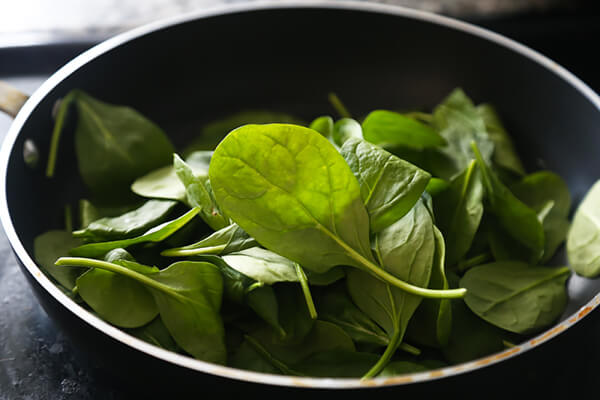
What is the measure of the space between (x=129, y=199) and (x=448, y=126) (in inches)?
15.5

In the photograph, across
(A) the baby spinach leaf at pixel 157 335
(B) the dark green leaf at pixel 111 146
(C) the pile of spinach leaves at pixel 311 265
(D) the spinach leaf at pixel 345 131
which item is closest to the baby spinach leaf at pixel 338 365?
(C) the pile of spinach leaves at pixel 311 265

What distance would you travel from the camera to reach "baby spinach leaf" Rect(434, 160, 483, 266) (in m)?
0.53

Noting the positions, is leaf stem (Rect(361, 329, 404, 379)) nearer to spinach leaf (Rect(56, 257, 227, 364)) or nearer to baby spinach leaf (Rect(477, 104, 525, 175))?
spinach leaf (Rect(56, 257, 227, 364))

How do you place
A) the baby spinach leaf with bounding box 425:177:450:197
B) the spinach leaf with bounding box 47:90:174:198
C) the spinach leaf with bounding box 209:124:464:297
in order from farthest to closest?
the spinach leaf with bounding box 47:90:174:198 < the baby spinach leaf with bounding box 425:177:450:197 < the spinach leaf with bounding box 209:124:464:297

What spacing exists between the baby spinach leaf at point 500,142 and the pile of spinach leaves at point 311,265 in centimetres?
13

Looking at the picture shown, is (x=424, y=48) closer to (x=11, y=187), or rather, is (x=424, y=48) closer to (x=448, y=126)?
(x=448, y=126)

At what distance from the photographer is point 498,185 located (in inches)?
22.0

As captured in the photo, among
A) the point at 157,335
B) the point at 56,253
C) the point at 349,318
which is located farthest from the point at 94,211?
the point at 349,318

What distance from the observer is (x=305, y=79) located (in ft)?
2.64

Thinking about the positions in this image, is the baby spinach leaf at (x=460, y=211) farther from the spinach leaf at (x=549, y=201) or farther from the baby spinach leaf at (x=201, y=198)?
the baby spinach leaf at (x=201, y=198)

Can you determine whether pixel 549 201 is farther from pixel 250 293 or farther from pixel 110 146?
pixel 110 146

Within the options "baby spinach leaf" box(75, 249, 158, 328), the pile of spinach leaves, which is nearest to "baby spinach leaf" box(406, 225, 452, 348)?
the pile of spinach leaves

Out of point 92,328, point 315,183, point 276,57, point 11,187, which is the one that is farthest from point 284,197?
point 276,57

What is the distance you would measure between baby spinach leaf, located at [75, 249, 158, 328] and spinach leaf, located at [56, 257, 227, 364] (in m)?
0.01
